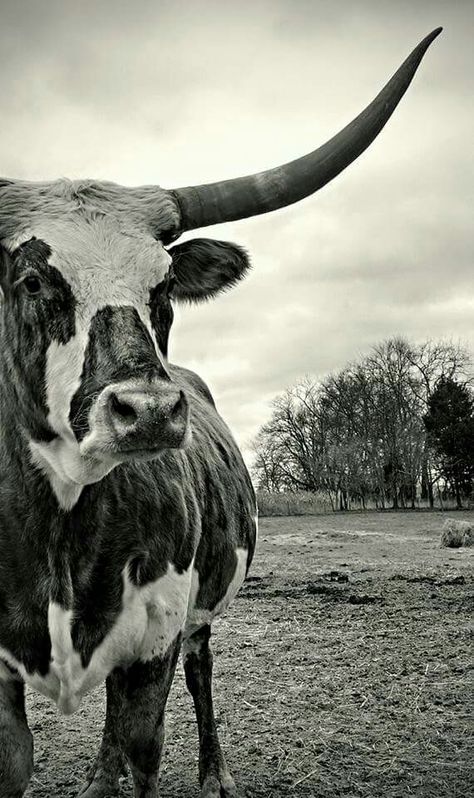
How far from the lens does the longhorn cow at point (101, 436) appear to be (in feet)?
8.43

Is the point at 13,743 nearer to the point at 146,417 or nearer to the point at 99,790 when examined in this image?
the point at 99,790

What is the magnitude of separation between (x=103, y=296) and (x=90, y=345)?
0.66ft

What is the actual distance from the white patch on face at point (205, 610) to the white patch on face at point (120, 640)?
631 millimetres

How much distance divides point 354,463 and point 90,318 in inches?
1966

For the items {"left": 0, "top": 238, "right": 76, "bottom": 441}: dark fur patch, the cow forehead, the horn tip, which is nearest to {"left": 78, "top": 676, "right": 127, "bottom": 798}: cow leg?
{"left": 0, "top": 238, "right": 76, "bottom": 441}: dark fur patch

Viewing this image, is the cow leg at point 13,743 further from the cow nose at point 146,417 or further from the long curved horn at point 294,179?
the long curved horn at point 294,179

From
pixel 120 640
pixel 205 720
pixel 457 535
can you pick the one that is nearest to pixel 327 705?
pixel 205 720

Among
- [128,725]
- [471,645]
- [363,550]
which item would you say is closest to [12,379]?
[128,725]

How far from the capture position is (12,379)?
119 inches

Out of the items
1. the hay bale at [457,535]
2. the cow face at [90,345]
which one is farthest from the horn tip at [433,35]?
the hay bale at [457,535]

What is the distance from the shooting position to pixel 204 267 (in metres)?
3.75

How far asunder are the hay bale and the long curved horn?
14.5 meters

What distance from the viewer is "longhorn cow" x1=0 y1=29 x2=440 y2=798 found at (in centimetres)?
257

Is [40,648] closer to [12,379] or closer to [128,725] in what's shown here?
[128,725]
